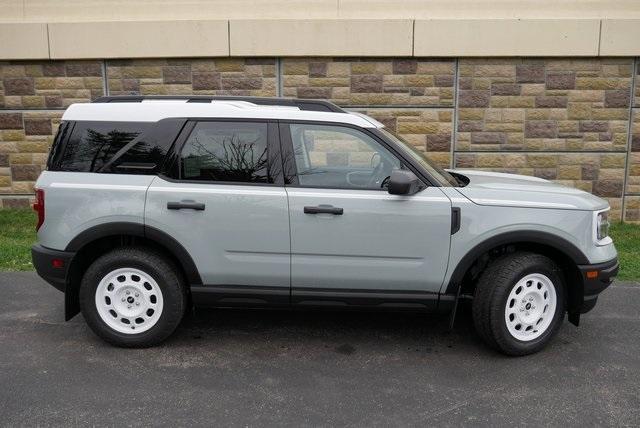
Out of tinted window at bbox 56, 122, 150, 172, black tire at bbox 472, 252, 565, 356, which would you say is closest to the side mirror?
black tire at bbox 472, 252, 565, 356

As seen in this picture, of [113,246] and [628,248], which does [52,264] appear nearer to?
[113,246]

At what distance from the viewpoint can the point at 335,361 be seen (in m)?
4.29

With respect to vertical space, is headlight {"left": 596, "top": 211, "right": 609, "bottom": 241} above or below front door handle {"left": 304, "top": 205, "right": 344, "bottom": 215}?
below

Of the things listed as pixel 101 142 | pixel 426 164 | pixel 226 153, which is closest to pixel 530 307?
pixel 426 164

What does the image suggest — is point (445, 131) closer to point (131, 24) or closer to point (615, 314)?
point (615, 314)

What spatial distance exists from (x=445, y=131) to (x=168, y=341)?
5426mm

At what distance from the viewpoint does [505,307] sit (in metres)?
4.25

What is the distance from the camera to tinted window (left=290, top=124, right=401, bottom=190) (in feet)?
14.1

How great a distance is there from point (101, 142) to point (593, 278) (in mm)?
3669

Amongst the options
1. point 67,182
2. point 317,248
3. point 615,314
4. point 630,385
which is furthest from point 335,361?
point 615,314

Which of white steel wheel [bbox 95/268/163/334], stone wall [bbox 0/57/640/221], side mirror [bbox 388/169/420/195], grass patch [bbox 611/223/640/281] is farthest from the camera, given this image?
stone wall [bbox 0/57/640/221]

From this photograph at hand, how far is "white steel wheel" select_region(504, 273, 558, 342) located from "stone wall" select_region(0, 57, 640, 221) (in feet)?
14.9

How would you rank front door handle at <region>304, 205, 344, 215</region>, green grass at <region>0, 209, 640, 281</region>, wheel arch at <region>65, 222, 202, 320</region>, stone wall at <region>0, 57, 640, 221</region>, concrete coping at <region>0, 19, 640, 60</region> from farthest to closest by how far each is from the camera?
stone wall at <region>0, 57, 640, 221</region> → concrete coping at <region>0, 19, 640, 60</region> → green grass at <region>0, 209, 640, 281</region> → wheel arch at <region>65, 222, 202, 320</region> → front door handle at <region>304, 205, 344, 215</region>

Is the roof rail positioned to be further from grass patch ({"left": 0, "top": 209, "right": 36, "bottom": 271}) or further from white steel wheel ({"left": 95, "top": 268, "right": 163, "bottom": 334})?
grass patch ({"left": 0, "top": 209, "right": 36, "bottom": 271})
